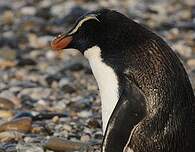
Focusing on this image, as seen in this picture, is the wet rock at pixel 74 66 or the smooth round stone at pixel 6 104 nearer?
the smooth round stone at pixel 6 104

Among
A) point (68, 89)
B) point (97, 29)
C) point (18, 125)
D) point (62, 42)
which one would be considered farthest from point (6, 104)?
point (97, 29)

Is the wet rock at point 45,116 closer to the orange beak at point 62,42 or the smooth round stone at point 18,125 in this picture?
the smooth round stone at point 18,125

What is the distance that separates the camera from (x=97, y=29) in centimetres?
416

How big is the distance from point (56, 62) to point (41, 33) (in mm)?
1253

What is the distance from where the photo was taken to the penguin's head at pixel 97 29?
162 inches

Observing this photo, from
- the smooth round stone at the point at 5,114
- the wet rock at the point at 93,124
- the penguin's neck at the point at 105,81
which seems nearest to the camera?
the penguin's neck at the point at 105,81

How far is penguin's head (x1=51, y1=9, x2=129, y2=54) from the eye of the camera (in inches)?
162

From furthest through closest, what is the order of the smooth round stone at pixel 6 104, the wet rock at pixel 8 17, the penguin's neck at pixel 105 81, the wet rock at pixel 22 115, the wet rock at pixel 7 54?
the wet rock at pixel 8 17
the wet rock at pixel 7 54
the smooth round stone at pixel 6 104
the wet rock at pixel 22 115
the penguin's neck at pixel 105 81

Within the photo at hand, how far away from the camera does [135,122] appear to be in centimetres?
391

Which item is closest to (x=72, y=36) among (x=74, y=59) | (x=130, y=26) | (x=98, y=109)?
(x=130, y=26)

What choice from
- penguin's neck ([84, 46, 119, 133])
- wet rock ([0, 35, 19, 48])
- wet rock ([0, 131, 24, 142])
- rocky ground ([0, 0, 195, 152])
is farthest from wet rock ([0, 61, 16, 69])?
penguin's neck ([84, 46, 119, 133])

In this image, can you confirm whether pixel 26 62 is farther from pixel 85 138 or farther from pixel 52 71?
pixel 85 138

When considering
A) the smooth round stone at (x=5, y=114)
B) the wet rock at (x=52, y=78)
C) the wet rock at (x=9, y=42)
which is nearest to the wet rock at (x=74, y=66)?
the wet rock at (x=52, y=78)

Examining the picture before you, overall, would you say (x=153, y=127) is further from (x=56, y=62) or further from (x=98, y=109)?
(x=56, y=62)
